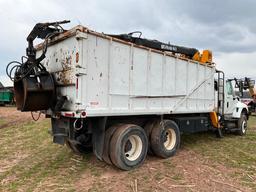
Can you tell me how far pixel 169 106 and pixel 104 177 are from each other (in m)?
2.70

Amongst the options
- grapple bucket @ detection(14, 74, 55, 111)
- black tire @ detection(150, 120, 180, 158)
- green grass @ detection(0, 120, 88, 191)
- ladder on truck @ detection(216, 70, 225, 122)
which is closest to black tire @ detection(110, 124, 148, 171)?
black tire @ detection(150, 120, 180, 158)

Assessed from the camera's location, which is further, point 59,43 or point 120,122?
point 120,122

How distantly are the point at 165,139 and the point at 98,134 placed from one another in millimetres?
2134

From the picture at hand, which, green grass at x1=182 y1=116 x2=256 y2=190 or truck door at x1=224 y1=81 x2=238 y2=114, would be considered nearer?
green grass at x1=182 y1=116 x2=256 y2=190

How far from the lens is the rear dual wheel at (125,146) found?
5.47m

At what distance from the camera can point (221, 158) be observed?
684 centimetres

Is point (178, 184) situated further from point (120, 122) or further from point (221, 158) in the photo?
point (221, 158)

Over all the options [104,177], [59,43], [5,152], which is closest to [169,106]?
[104,177]

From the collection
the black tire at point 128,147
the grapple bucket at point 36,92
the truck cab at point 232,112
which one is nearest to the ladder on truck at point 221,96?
the truck cab at point 232,112

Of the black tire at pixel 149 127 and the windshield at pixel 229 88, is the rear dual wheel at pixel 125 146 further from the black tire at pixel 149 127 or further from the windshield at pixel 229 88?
the windshield at pixel 229 88

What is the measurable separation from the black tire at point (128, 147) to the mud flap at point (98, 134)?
24cm

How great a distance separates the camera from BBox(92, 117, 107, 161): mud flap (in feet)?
18.1

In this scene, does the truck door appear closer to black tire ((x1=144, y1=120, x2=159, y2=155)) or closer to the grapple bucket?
black tire ((x1=144, y1=120, x2=159, y2=155))

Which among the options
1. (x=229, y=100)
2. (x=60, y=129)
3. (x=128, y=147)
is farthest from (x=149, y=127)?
(x=229, y=100)
